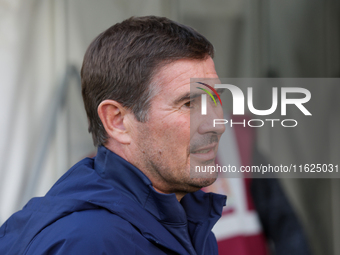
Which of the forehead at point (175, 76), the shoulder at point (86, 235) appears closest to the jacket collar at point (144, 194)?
the shoulder at point (86, 235)

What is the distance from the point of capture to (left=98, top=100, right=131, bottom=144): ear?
1.08 meters

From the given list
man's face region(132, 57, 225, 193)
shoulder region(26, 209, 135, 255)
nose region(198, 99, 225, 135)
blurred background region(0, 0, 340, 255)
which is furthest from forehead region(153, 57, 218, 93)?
blurred background region(0, 0, 340, 255)

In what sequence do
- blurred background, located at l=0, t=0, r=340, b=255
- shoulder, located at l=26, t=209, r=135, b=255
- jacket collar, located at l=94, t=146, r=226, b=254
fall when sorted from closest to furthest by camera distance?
shoulder, located at l=26, t=209, r=135, b=255 < jacket collar, located at l=94, t=146, r=226, b=254 < blurred background, located at l=0, t=0, r=340, b=255

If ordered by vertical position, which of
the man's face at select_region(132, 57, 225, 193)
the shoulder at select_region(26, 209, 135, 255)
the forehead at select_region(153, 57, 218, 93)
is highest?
the forehead at select_region(153, 57, 218, 93)

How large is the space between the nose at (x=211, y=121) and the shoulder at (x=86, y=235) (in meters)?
0.42

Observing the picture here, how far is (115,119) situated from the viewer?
109cm

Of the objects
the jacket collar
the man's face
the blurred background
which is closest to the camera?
the jacket collar

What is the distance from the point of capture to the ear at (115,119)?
108cm

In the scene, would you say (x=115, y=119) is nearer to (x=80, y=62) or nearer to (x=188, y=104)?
(x=188, y=104)

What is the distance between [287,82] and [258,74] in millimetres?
187

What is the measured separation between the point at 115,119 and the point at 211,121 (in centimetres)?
31

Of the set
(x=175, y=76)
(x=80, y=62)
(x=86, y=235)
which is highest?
(x=80, y=62)

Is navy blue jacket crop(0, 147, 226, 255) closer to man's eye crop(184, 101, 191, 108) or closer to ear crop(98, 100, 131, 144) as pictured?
ear crop(98, 100, 131, 144)

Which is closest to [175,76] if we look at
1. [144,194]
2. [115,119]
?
[115,119]
